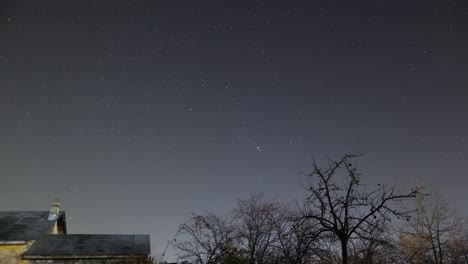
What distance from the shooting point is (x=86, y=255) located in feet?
53.5

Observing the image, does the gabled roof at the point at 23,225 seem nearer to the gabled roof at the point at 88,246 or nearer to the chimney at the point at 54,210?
the chimney at the point at 54,210

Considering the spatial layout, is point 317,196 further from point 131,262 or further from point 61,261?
point 61,261

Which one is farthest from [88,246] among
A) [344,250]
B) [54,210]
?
[344,250]

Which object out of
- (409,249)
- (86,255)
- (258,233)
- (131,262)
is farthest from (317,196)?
(409,249)

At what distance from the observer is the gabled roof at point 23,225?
669 inches

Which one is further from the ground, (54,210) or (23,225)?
(54,210)

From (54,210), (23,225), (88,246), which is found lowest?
(88,246)

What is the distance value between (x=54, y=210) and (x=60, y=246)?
4.82 meters

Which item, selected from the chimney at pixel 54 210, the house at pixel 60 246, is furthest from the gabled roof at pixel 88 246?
the chimney at pixel 54 210

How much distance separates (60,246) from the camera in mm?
16922

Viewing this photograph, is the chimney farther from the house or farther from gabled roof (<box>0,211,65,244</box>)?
the house

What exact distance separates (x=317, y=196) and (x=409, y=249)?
20984mm

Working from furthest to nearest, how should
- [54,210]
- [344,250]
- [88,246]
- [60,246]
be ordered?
[54,210]
[88,246]
[60,246]
[344,250]

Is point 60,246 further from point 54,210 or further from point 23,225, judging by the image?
point 54,210
